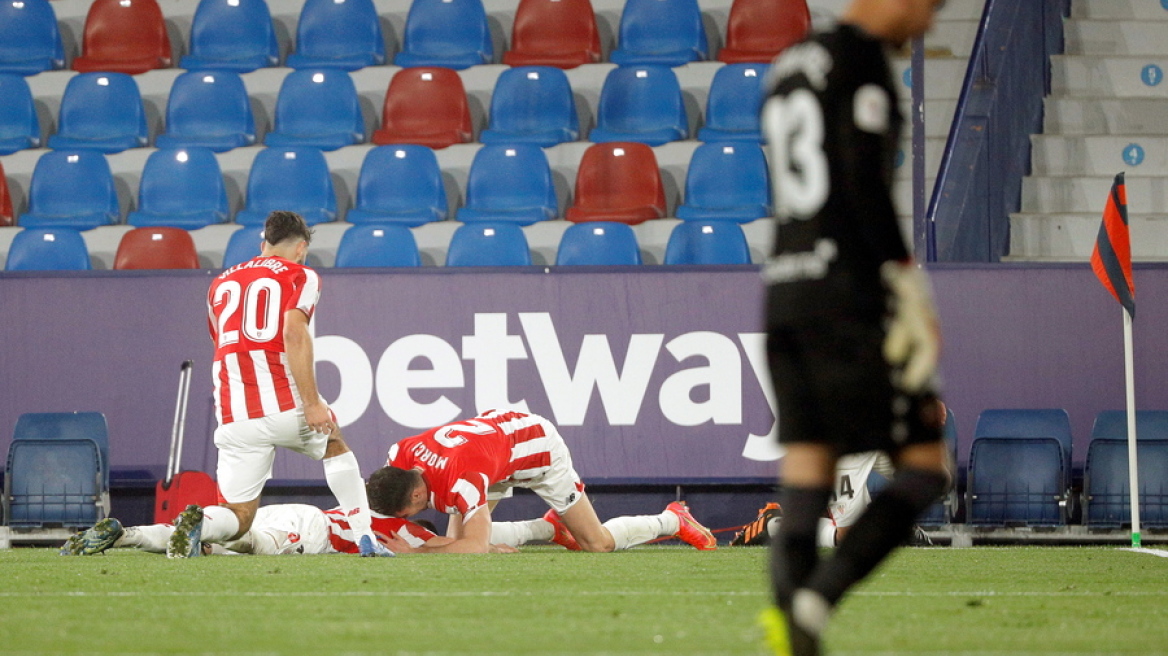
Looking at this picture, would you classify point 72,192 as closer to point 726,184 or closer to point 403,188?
Answer: point 403,188

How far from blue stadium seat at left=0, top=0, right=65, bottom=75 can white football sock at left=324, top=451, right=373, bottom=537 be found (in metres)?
6.97

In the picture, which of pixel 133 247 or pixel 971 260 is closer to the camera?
pixel 971 260

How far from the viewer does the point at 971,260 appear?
9602 millimetres

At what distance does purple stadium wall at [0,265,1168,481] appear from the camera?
9.16 meters

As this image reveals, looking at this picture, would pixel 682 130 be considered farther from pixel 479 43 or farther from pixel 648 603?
pixel 648 603

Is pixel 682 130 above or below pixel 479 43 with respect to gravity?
below

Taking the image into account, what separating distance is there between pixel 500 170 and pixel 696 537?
13.3ft

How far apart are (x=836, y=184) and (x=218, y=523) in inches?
190

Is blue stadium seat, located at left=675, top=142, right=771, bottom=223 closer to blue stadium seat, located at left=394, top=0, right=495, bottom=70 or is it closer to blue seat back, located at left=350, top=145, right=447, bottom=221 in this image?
blue seat back, located at left=350, top=145, right=447, bottom=221

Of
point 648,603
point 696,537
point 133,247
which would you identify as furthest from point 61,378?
point 648,603

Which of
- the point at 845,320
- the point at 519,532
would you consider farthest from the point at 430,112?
the point at 845,320

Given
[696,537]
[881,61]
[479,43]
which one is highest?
[479,43]

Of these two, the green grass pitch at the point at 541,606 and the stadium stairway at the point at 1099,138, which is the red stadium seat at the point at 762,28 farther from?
the green grass pitch at the point at 541,606

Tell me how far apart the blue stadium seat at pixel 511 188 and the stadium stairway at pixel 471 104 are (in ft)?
0.46
